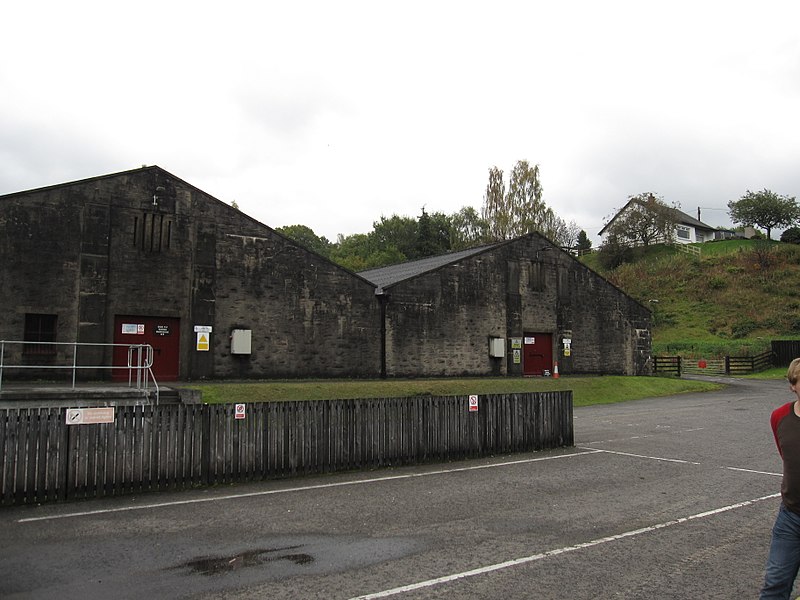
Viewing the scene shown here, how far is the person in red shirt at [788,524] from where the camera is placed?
421 centimetres

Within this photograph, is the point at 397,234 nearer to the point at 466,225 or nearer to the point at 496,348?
the point at 466,225

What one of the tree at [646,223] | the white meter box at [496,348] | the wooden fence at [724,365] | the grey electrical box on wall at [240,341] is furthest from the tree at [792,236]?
the grey electrical box on wall at [240,341]

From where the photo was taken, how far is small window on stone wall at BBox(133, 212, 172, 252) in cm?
2130

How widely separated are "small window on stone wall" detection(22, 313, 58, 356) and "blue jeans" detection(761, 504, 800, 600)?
20.7 meters

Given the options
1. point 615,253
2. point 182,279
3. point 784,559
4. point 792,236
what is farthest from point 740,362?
point 784,559

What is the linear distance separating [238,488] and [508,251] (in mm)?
23467

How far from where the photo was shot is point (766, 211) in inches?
3071

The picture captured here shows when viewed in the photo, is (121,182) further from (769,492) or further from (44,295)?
(769,492)

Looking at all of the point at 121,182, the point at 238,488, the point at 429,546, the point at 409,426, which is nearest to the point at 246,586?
the point at 429,546

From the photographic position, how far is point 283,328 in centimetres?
2383

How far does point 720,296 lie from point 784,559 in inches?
2280

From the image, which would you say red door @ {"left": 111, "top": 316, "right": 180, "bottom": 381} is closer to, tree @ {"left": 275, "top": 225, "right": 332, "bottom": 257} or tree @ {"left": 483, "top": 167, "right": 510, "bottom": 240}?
tree @ {"left": 483, "top": 167, "right": 510, "bottom": 240}

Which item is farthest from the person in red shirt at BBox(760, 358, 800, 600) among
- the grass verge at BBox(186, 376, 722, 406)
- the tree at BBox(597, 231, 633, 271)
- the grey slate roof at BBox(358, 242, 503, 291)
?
the tree at BBox(597, 231, 633, 271)

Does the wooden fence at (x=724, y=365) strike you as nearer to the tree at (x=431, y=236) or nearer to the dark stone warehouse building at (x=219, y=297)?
the dark stone warehouse building at (x=219, y=297)
